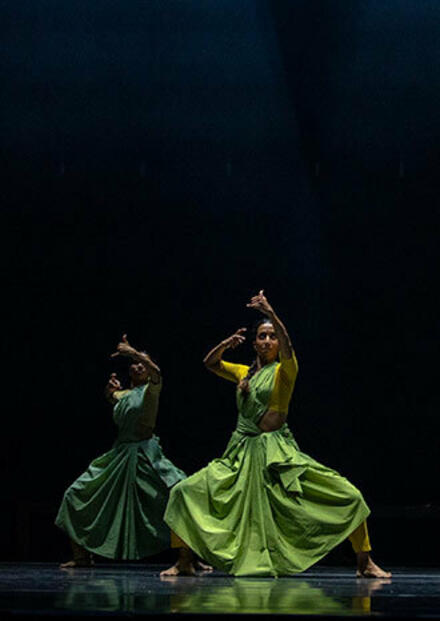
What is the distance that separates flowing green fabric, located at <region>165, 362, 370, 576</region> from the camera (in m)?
5.41

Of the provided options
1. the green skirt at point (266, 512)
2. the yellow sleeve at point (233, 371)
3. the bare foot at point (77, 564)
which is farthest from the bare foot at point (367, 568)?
the bare foot at point (77, 564)

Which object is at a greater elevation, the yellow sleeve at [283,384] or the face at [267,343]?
the face at [267,343]

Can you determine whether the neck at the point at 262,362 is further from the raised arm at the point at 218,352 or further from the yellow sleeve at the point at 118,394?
the yellow sleeve at the point at 118,394

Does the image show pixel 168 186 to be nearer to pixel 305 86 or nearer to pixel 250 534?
pixel 305 86

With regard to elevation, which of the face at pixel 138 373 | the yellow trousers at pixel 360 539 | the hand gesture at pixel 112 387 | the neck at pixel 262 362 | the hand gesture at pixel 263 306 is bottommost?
the yellow trousers at pixel 360 539

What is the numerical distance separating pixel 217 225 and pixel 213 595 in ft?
14.1

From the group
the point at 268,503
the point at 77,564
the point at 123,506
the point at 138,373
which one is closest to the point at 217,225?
the point at 138,373

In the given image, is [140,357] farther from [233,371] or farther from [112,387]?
[112,387]

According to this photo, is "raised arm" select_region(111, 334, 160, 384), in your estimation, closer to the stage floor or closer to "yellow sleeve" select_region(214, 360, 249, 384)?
"yellow sleeve" select_region(214, 360, 249, 384)

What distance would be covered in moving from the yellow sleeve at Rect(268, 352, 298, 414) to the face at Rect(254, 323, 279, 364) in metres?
0.18

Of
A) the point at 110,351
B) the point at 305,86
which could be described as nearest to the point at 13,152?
the point at 110,351

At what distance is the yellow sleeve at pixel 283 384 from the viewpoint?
568 centimetres

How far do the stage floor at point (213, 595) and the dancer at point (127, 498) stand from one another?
2.64ft

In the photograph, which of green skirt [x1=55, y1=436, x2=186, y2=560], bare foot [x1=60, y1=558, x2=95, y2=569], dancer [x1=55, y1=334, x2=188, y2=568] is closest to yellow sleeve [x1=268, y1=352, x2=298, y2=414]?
dancer [x1=55, y1=334, x2=188, y2=568]
